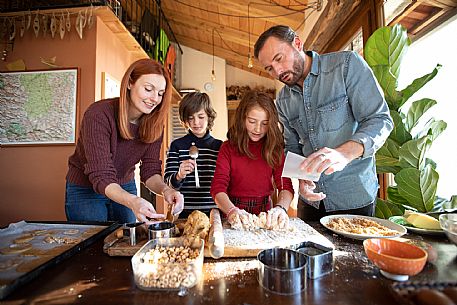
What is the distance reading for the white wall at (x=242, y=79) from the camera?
18.1 ft

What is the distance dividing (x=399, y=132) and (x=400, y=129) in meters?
0.02

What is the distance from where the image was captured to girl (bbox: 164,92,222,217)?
5.24ft

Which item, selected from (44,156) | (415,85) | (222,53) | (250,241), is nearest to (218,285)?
(250,241)

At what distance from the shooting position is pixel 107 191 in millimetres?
993

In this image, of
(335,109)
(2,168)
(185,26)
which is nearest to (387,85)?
(335,109)

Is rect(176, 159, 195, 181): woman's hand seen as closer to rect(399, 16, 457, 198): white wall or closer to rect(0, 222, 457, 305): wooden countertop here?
rect(0, 222, 457, 305): wooden countertop

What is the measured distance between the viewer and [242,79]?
18.5ft

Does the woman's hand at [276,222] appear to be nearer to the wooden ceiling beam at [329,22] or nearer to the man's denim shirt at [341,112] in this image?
the man's denim shirt at [341,112]

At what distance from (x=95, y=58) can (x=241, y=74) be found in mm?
3621

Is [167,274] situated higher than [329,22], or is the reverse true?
[329,22]

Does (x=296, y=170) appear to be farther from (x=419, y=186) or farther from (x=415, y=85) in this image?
(x=415, y=85)

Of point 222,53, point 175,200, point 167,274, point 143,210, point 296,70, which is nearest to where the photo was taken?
point 167,274

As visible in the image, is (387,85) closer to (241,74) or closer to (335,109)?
(335,109)

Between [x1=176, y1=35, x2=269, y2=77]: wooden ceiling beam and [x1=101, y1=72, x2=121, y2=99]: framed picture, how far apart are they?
2656mm
